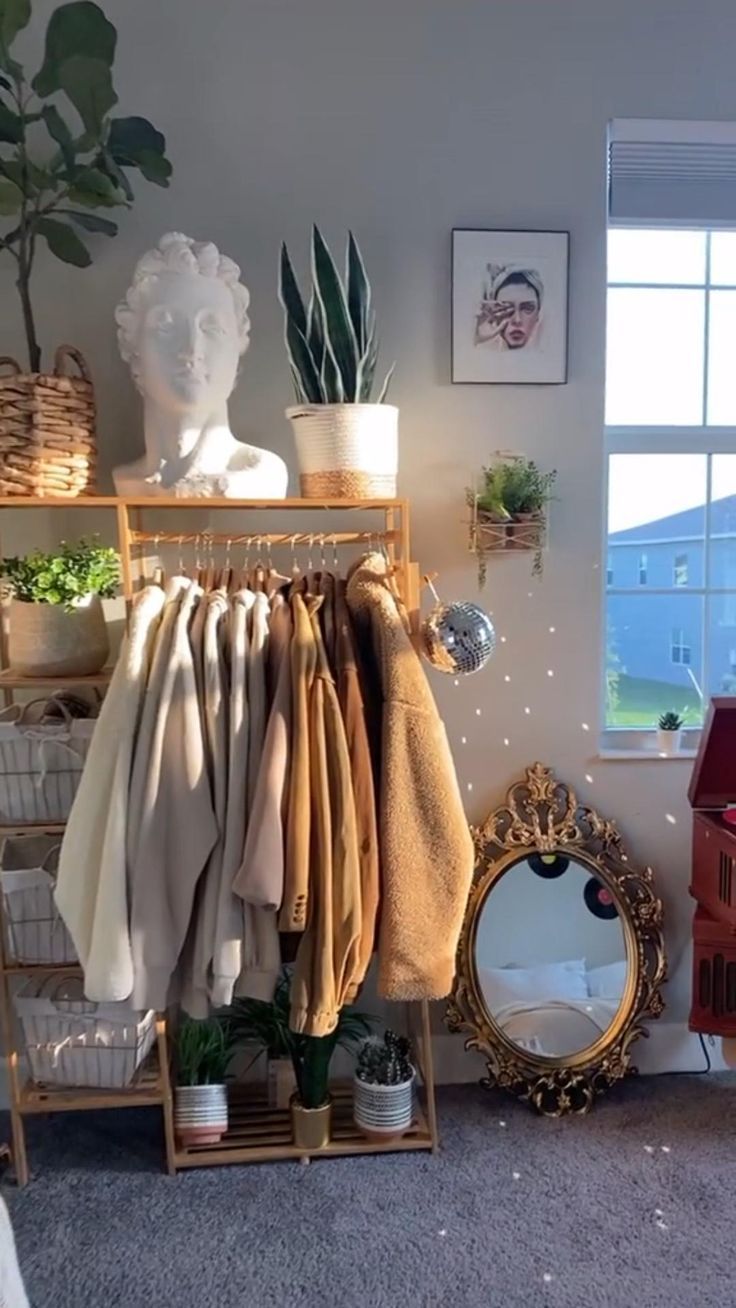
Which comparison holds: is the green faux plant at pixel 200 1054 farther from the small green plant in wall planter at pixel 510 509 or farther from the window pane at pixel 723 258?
the window pane at pixel 723 258

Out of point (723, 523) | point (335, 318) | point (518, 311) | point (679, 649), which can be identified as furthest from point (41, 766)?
point (723, 523)

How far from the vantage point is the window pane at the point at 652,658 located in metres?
2.46

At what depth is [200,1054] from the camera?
211cm

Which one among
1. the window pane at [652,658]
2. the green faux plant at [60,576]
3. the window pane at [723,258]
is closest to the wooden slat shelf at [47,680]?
the green faux plant at [60,576]

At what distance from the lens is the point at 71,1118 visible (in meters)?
2.23

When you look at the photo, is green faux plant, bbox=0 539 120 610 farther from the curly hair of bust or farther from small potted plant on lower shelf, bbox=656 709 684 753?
small potted plant on lower shelf, bbox=656 709 684 753

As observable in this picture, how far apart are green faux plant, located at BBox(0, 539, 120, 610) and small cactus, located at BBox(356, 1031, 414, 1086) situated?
111cm

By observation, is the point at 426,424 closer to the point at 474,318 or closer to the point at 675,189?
the point at 474,318

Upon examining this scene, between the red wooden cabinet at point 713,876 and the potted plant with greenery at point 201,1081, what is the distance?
3.35 feet

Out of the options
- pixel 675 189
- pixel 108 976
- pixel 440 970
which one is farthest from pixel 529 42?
pixel 108 976

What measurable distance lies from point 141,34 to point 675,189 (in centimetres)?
122

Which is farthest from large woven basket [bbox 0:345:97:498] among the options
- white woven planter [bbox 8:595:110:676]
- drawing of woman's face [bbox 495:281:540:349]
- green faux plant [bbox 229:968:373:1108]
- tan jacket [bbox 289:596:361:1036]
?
green faux plant [bbox 229:968:373:1108]

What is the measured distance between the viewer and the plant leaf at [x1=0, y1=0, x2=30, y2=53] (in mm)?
1860

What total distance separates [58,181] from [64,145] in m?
0.09
